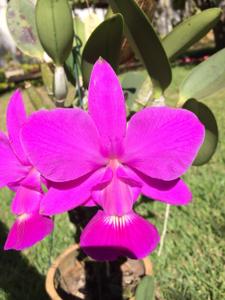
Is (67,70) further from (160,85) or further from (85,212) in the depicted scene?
(85,212)

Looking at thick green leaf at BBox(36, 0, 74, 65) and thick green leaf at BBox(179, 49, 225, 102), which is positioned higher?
thick green leaf at BBox(36, 0, 74, 65)

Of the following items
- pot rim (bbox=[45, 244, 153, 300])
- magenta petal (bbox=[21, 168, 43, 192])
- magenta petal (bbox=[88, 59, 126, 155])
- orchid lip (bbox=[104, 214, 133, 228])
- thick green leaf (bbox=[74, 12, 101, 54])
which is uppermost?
magenta petal (bbox=[88, 59, 126, 155])

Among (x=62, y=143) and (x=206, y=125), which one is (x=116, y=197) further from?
(x=206, y=125)

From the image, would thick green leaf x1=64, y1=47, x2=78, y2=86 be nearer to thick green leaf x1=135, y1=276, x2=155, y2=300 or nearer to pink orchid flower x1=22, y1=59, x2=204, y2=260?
pink orchid flower x1=22, y1=59, x2=204, y2=260

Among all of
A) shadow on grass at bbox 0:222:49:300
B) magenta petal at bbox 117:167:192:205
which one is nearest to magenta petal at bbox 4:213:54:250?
magenta petal at bbox 117:167:192:205

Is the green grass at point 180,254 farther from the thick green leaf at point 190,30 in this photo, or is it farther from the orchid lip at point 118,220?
the orchid lip at point 118,220

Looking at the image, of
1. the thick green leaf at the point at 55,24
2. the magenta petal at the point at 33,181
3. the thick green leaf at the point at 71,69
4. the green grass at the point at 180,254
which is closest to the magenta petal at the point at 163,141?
the magenta petal at the point at 33,181

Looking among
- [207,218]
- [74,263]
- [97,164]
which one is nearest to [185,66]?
[207,218]
